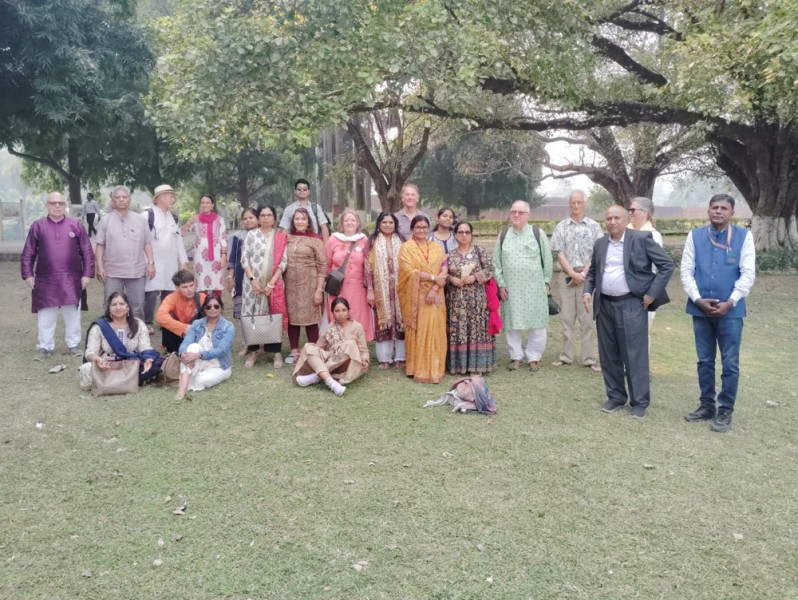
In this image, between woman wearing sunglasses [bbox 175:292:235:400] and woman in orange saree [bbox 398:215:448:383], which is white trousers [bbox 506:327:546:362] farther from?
woman wearing sunglasses [bbox 175:292:235:400]

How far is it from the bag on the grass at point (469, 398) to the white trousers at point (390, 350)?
1.30 meters

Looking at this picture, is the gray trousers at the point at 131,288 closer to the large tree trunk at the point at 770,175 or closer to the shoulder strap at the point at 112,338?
the shoulder strap at the point at 112,338

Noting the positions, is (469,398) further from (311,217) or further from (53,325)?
(53,325)

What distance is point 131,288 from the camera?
283 inches

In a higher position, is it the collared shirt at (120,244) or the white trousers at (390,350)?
the collared shirt at (120,244)

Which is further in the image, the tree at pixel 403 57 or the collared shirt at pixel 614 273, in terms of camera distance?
the tree at pixel 403 57

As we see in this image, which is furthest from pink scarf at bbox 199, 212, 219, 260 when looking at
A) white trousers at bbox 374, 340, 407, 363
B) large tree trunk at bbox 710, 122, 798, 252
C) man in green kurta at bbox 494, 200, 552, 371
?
large tree trunk at bbox 710, 122, 798, 252

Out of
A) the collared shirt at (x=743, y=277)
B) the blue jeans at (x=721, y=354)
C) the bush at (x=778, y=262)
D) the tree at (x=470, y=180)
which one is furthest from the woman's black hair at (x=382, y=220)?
the tree at (x=470, y=180)

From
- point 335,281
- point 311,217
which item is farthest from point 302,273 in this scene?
point 311,217

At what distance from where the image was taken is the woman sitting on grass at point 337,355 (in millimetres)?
6090

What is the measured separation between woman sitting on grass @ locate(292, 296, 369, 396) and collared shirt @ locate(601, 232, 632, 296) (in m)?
2.22

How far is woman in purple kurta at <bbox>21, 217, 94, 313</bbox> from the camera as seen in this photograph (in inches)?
270

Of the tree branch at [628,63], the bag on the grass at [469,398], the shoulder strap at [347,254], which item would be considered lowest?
the bag on the grass at [469,398]

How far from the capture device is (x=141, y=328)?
6062mm
